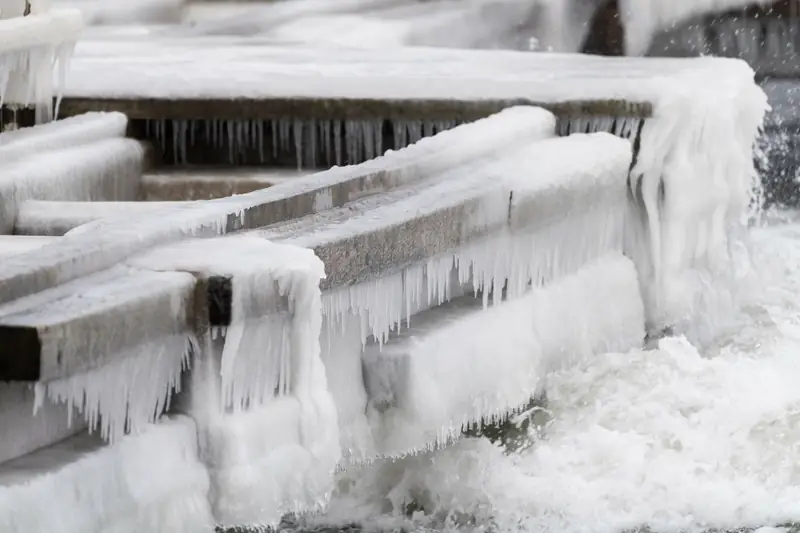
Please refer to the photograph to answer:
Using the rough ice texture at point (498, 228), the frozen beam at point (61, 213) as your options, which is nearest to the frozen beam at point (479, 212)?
the rough ice texture at point (498, 228)

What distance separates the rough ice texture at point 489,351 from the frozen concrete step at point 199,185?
1.38 meters

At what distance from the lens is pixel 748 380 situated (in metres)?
5.03

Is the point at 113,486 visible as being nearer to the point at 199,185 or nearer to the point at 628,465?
the point at 628,465

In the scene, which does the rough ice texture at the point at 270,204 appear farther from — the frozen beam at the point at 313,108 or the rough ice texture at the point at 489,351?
the rough ice texture at the point at 489,351

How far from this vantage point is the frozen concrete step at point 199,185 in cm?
585

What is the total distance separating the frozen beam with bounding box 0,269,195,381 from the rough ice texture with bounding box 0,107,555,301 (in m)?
0.07

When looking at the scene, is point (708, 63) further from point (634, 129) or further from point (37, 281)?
point (37, 281)

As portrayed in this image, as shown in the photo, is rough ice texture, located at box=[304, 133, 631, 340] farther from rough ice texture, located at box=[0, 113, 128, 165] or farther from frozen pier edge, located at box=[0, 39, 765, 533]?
rough ice texture, located at box=[0, 113, 128, 165]

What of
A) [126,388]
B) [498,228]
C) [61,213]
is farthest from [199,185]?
[126,388]

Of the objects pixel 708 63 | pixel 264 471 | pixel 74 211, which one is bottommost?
pixel 264 471

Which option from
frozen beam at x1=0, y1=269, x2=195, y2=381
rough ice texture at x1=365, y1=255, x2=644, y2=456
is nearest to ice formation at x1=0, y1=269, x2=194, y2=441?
frozen beam at x1=0, y1=269, x2=195, y2=381

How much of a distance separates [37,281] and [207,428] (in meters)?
0.48

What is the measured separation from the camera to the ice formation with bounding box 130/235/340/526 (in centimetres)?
328

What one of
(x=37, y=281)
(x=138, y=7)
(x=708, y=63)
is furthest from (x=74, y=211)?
(x=138, y=7)
